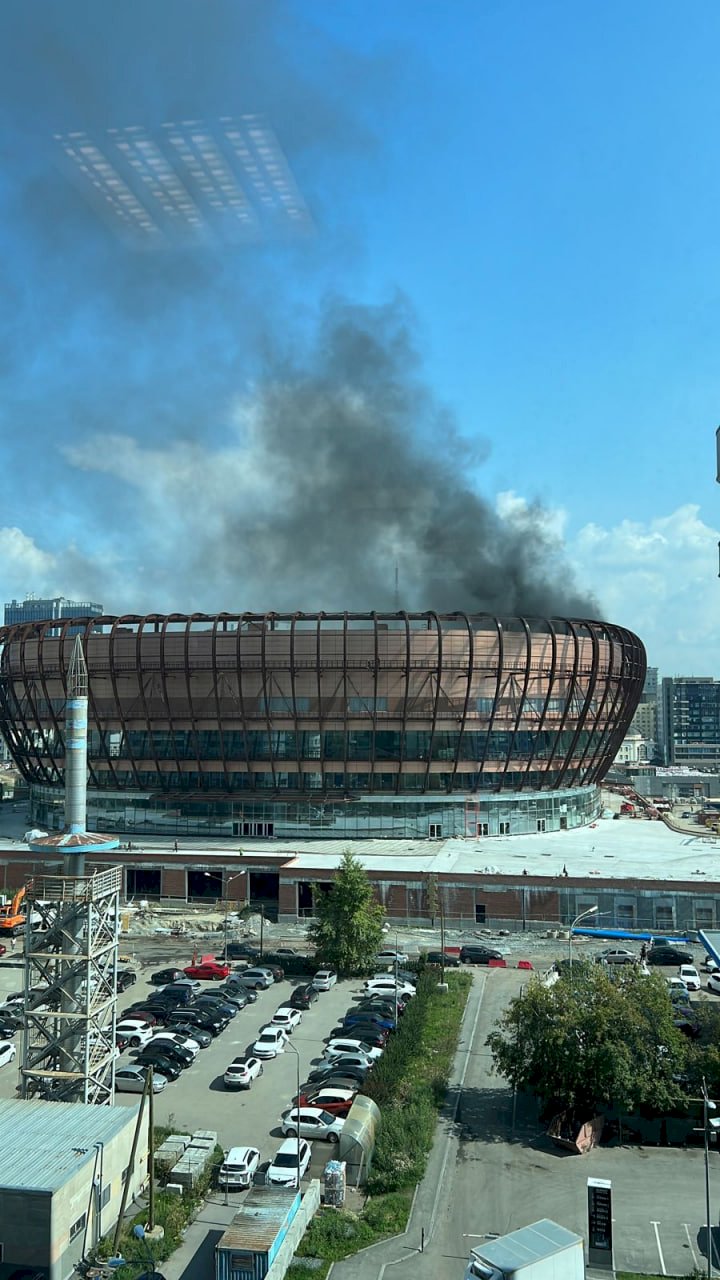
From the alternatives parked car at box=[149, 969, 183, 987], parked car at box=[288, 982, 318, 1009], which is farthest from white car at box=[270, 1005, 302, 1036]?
parked car at box=[149, 969, 183, 987]

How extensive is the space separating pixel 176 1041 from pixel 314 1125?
29.7 ft

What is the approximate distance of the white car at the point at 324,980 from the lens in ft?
140

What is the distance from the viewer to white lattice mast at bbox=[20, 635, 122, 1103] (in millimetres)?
27547

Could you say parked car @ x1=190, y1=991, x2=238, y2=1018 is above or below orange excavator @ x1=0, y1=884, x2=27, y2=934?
below

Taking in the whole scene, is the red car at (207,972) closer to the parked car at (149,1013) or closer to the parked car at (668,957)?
the parked car at (149,1013)

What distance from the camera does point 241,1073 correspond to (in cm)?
3192

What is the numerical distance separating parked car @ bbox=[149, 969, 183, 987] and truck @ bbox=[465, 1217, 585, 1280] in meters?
26.1

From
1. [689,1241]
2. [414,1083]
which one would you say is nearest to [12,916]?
[414,1083]

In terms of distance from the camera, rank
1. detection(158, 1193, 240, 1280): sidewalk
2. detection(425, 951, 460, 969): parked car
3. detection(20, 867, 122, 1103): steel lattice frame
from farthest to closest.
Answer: detection(425, 951, 460, 969): parked car
detection(20, 867, 122, 1103): steel lattice frame
detection(158, 1193, 240, 1280): sidewalk

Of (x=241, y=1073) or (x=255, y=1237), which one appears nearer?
(x=255, y=1237)

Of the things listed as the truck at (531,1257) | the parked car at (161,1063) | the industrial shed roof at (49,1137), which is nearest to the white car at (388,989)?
the parked car at (161,1063)

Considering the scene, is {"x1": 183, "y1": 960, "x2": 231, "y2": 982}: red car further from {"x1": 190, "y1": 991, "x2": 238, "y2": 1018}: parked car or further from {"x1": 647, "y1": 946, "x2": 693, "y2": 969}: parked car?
{"x1": 647, "y1": 946, "x2": 693, "y2": 969}: parked car

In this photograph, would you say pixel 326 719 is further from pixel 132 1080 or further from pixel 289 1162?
pixel 289 1162

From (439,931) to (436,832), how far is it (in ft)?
46.9
